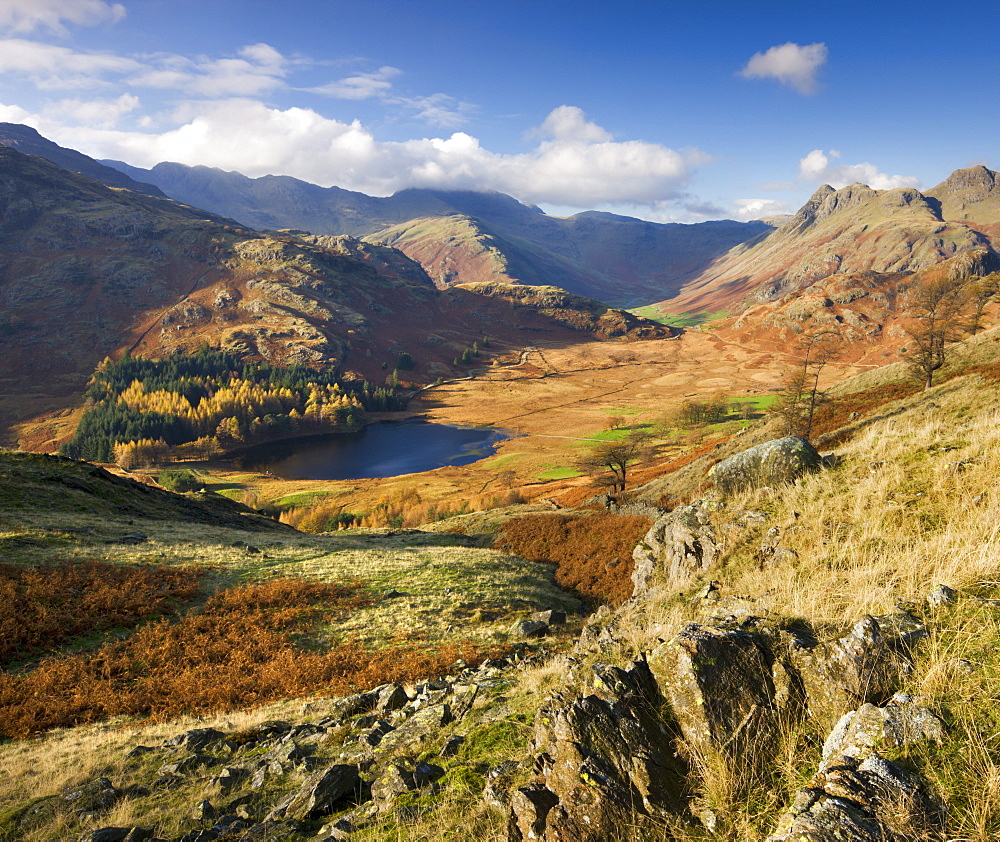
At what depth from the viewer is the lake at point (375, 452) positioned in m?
120

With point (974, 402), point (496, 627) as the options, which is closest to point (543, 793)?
point (496, 627)

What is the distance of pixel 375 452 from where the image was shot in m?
135

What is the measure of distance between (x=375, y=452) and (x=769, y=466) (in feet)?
415

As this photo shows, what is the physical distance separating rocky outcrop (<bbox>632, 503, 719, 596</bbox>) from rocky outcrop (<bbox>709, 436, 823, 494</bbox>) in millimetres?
1833

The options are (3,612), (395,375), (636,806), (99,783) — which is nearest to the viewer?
(636,806)

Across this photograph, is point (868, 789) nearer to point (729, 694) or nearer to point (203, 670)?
point (729, 694)

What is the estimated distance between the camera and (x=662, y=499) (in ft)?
133

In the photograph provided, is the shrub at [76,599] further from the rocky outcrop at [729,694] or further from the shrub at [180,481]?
the shrub at [180,481]

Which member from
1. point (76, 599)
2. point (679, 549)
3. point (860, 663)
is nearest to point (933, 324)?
point (679, 549)

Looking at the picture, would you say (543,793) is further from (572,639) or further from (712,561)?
(572,639)

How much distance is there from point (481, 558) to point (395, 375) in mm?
173530

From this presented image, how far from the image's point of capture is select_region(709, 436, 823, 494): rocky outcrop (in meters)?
16.2

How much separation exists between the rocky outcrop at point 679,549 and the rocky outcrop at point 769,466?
183 cm

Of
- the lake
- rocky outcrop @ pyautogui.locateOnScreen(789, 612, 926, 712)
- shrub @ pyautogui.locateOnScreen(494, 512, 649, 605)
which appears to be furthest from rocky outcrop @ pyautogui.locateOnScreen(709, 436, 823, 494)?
the lake
